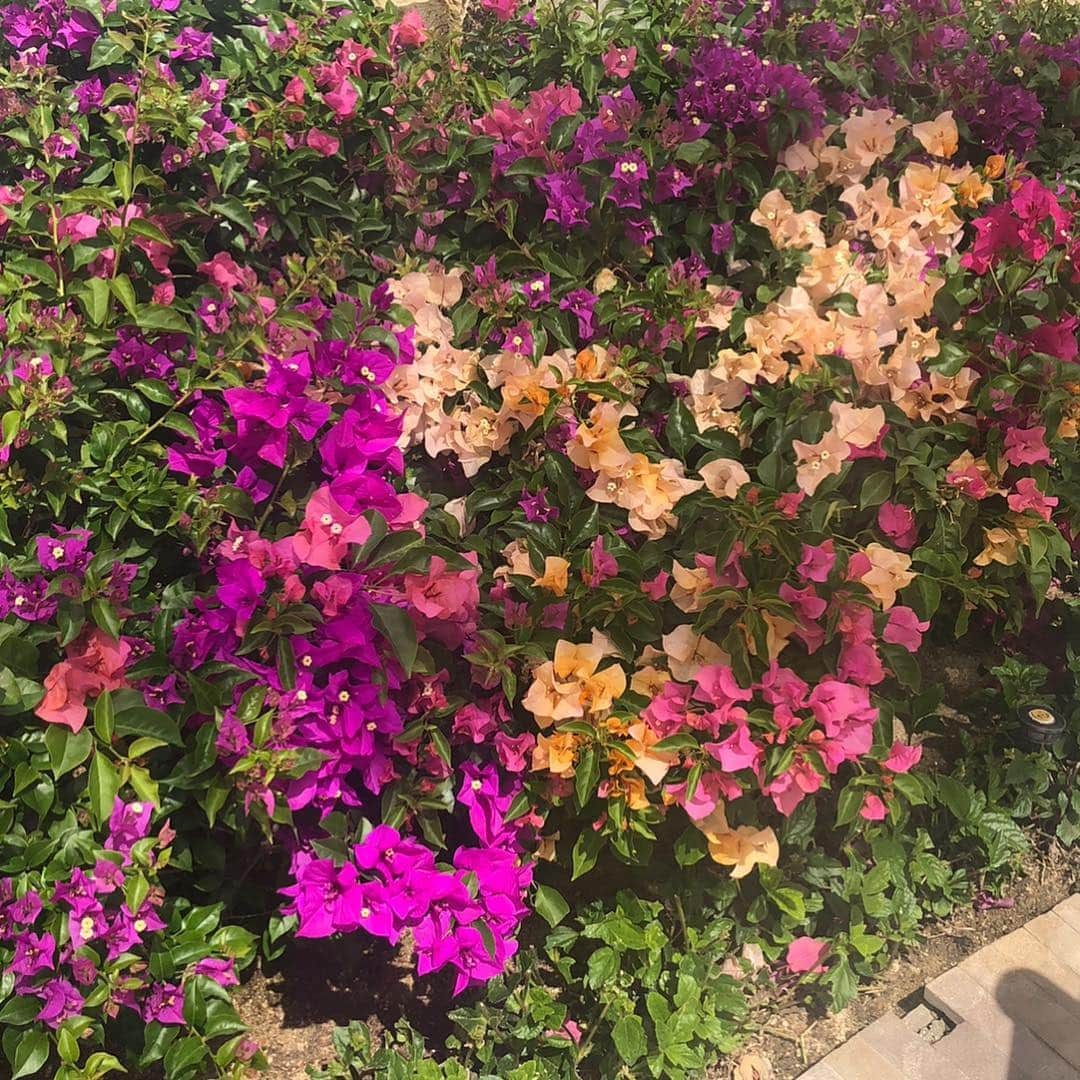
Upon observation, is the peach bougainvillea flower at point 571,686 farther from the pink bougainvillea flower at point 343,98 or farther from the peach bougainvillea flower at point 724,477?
the pink bougainvillea flower at point 343,98

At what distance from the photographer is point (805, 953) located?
1869mm

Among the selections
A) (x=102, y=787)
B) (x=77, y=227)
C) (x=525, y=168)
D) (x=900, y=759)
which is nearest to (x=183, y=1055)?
(x=102, y=787)

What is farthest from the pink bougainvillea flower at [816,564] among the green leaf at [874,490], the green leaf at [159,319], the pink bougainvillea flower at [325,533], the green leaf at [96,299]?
the green leaf at [96,299]

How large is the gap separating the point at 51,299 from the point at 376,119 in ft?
2.59

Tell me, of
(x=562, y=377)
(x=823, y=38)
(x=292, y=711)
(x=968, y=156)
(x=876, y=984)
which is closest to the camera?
(x=292, y=711)

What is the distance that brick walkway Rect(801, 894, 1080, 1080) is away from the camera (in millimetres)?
1827

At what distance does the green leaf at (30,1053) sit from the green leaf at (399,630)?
67 centimetres

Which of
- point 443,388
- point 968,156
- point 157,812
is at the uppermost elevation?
point 968,156

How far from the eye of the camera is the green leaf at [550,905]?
176 centimetres

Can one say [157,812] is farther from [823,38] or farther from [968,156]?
[968,156]

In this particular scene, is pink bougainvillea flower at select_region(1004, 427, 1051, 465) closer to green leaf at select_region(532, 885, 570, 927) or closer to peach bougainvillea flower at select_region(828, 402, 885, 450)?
peach bougainvillea flower at select_region(828, 402, 885, 450)

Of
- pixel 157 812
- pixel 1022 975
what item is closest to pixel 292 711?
pixel 157 812

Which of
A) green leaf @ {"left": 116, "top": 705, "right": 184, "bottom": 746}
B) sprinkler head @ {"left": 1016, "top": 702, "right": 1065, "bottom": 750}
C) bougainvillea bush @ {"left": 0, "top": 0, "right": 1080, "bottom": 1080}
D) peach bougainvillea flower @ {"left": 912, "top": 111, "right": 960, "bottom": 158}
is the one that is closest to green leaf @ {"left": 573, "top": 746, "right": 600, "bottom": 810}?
bougainvillea bush @ {"left": 0, "top": 0, "right": 1080, "bottom": 1080}

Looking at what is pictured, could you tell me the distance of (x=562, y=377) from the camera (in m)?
1.85
